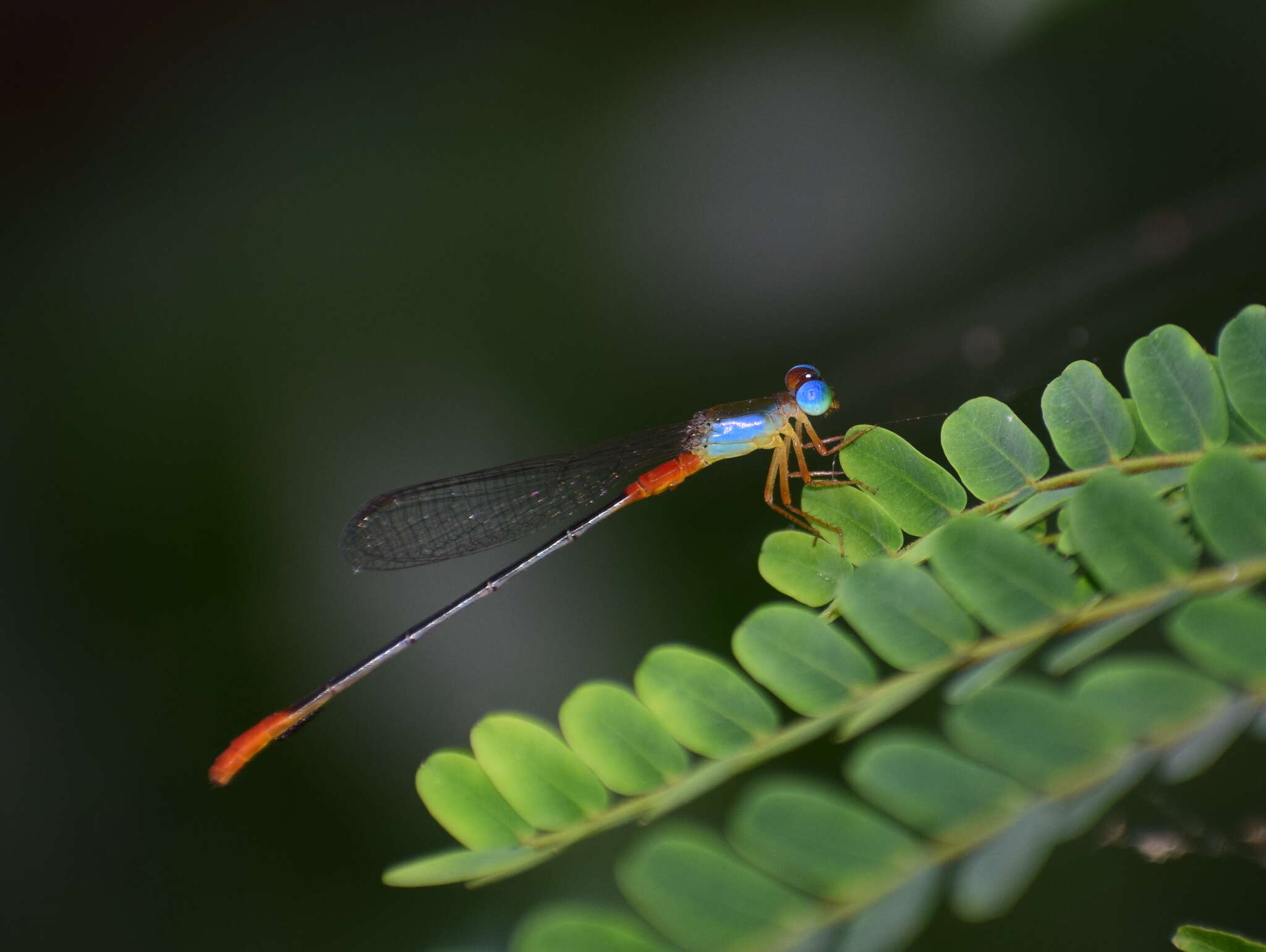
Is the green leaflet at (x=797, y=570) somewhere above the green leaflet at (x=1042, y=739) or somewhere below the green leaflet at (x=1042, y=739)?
above

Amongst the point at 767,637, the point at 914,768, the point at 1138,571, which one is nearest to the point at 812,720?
the point at 767,637

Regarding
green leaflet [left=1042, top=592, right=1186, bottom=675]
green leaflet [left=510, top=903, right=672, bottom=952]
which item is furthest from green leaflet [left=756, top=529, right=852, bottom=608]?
green leaflet [left=510, top=903, right=672, bottom=952]

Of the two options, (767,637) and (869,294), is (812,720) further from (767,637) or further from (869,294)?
(869,294)

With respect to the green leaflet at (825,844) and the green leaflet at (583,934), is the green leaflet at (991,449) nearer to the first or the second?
the green leaflet at (825,844)

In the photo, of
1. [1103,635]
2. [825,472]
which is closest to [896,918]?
[1103,635]

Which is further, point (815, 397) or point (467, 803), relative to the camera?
point (815, 397)

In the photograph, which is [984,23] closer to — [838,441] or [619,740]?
[838,441]

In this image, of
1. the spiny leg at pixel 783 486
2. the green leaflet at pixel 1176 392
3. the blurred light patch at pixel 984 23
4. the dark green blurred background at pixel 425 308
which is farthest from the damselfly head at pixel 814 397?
the blurred light patch at pixel 984 23

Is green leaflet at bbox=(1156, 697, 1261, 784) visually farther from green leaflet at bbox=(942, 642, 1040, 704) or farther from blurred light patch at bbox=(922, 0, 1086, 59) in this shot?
blurred light patch at bbox=(922, 0, 1086, 59)

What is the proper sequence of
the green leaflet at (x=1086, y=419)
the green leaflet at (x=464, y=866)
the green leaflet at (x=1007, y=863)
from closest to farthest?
the green leaflet at (x=1007, y=863), the green leaflet at (x=464, y=866), the green leaflet at (x=1086, y=419)
